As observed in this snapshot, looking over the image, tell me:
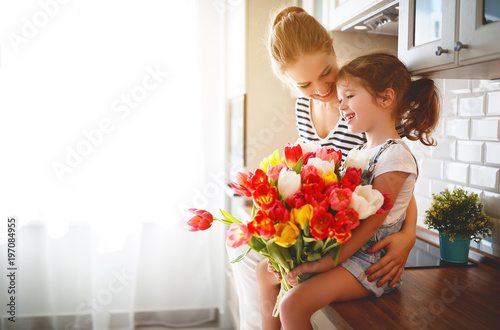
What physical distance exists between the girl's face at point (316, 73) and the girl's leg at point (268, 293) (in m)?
0.60

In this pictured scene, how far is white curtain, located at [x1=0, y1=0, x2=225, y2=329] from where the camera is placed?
261 cm

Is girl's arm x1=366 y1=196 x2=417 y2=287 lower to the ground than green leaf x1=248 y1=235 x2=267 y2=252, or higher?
lower

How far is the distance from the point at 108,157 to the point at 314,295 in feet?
6.62

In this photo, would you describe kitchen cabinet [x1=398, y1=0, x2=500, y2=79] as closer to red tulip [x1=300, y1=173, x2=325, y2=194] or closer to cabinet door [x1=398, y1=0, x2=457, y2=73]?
cabinet door [x1=398, y1=0, x2=457, y2=73]

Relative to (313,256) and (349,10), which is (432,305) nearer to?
(313,256)

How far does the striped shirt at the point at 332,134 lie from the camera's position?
4.97 ft

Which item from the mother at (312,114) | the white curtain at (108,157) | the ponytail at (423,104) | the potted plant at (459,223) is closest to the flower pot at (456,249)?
the potted plant at (459,223)

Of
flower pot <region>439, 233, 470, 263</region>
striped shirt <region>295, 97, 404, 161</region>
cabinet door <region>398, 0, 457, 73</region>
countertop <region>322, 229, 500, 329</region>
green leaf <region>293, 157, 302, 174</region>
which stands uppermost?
cabinet door <region>398, 0, 457, 73</region>

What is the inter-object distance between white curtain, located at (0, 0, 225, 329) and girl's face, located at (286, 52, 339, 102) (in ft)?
4.66

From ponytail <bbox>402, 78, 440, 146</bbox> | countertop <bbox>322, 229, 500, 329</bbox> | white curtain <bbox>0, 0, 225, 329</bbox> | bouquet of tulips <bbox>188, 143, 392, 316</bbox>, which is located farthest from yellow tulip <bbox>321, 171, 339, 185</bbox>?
white curtain <bbox>0, 0, 225, 329</bbox>

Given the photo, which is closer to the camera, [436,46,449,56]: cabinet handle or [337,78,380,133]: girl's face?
[436,46,449,56]: cabinet handle

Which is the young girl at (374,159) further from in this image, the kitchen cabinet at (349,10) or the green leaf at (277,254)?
the kitchen cabinet at (349,10)

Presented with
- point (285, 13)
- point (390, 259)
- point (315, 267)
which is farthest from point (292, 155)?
point (285, 13)

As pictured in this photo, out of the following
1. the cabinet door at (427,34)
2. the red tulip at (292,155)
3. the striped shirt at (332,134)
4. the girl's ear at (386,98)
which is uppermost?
the cabinet door at (427,34)
